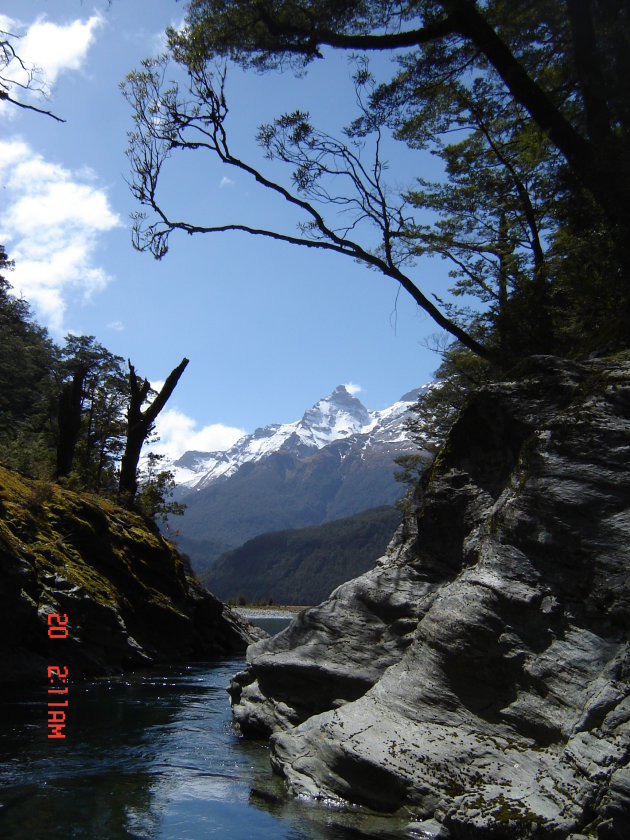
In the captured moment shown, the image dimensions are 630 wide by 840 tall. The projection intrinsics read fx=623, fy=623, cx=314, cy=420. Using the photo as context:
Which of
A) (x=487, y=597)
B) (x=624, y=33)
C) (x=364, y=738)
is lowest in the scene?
(x=364, y=738)

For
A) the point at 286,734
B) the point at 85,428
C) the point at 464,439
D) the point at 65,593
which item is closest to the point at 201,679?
the point at 65,593

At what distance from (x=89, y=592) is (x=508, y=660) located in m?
12.0

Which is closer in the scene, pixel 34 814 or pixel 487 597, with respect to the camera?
pixel 34 814

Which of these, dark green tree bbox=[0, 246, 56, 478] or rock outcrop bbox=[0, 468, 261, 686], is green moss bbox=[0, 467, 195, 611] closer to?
rock outcrop bbox=[0, 468, 261, 686]

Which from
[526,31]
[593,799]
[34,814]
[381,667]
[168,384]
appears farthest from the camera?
[168,384]

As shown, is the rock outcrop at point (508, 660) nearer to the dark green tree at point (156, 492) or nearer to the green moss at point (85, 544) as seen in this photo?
the green moss at point (85, 544)

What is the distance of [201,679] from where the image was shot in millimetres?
16625

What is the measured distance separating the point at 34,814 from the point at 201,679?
11.0 meters

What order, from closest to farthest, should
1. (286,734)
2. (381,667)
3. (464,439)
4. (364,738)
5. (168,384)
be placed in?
1. (364,738)
2. (286,734)
3. (381,667)
4. (464,439)
5. (168,384)

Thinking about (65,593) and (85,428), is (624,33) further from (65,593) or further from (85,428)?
(85,428)
